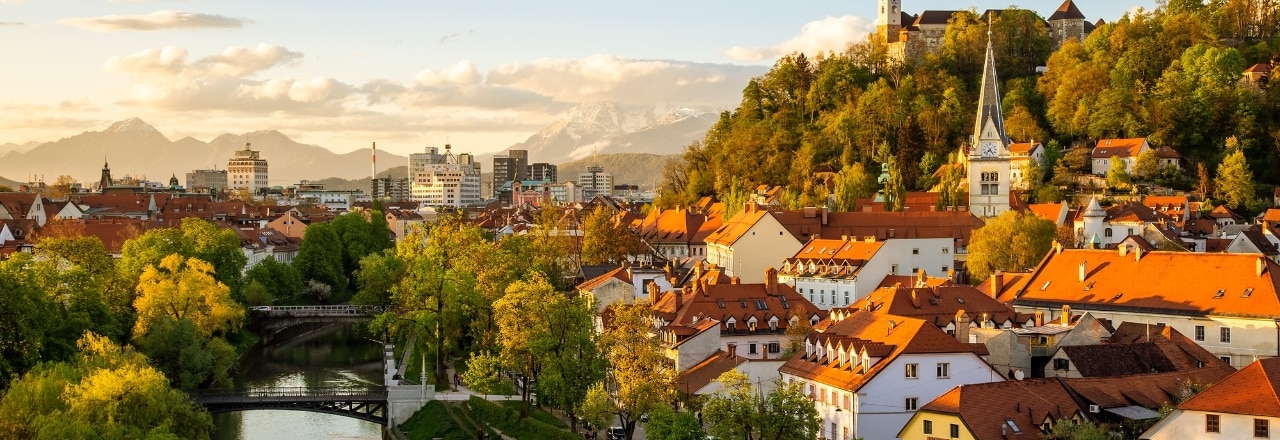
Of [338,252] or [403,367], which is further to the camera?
[338,252]

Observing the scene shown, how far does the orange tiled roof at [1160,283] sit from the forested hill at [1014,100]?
35546 millimetres

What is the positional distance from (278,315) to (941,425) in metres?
49.2

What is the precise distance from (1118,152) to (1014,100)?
11.6m

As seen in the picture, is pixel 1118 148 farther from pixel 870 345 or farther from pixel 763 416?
pixel 763 416

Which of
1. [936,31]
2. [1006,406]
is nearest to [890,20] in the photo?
[936,31]

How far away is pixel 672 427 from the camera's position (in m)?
37.1

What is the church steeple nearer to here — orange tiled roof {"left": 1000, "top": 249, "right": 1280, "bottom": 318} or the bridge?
orange tiled roof {"left": 1000, "top": 249, "right": 1280, "bottom": 318}

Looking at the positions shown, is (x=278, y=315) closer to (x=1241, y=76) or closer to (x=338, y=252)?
(x=338, y=252)

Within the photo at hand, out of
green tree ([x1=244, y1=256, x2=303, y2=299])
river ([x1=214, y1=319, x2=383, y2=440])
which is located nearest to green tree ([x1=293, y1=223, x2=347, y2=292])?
green tree ([x1=244, y1=256, x2=303, y2=299])

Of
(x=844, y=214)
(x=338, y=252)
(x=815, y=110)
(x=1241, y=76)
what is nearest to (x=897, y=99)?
(x=815, y=110)

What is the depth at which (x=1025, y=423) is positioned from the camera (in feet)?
116

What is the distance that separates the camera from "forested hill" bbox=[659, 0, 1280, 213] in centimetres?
9819

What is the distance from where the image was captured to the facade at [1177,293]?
159ft

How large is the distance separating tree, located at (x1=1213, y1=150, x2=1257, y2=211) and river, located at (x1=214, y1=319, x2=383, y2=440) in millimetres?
53800
